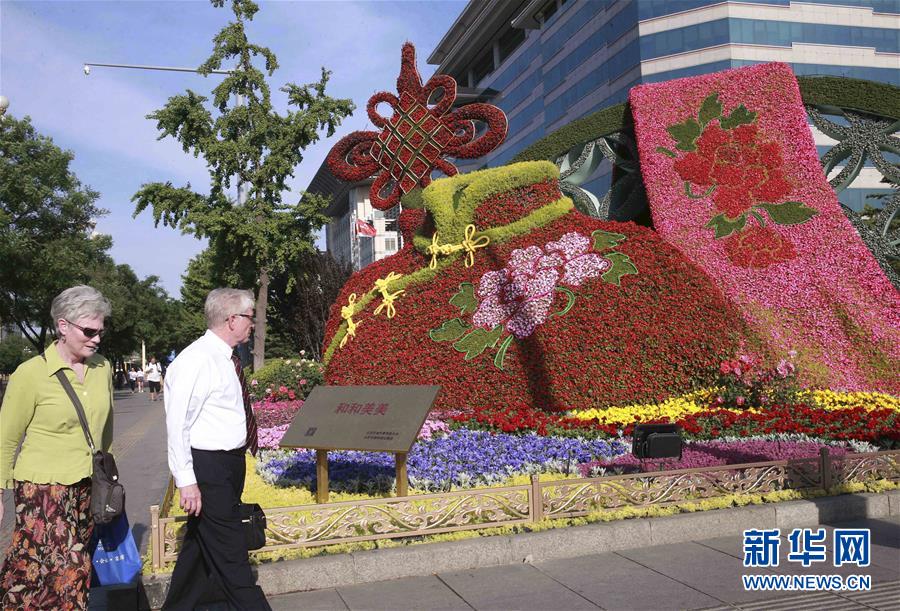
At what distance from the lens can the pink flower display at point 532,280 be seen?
35.2ft

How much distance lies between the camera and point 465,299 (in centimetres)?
1152

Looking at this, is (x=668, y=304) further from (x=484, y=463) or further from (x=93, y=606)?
(x=93, y=606)

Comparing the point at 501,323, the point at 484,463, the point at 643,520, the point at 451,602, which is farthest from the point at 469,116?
the point at 451,602

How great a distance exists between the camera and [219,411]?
3705mm

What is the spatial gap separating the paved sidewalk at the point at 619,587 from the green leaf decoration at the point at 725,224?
22.5 feet

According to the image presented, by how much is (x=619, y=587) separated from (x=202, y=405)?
289cm

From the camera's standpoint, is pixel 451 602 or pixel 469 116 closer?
pixel 451 602

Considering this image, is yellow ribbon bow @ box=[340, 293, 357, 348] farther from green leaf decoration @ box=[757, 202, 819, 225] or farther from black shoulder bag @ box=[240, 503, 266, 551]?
black shoulder bag @ box=[240, 503, 266, 551]

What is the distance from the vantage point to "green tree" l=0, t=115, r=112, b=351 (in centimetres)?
2414

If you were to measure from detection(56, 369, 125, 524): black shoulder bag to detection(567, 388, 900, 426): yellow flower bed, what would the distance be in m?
6.38

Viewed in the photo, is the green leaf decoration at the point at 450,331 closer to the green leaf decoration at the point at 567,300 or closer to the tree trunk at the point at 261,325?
the green leaf decoration at the point at 567,300

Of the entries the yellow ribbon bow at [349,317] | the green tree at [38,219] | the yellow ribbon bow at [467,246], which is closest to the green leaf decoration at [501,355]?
the yellow ribbon bow at [467,246]

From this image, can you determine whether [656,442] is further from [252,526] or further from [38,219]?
[38,219]

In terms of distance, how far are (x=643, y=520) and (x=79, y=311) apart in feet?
13.8
